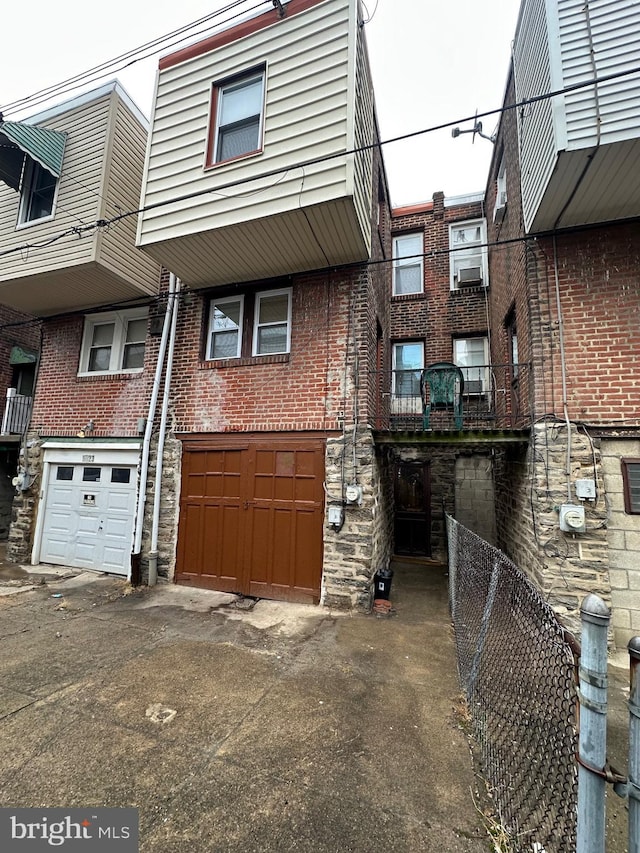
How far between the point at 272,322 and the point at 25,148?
5.30 meters

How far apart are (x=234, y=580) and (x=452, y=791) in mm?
4463

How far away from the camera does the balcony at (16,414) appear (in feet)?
33.1

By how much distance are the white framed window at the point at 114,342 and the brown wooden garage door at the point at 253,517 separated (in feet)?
8.60

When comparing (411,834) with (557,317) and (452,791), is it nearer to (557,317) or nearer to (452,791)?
(452,791)

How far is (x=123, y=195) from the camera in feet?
23.3

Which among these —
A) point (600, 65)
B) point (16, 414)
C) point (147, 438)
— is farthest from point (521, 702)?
point (16, 414)

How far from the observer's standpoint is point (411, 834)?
2.12 m

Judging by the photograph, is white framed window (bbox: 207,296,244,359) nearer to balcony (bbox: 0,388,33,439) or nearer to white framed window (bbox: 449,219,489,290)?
white framed window (bbox: 449,219,489,290)

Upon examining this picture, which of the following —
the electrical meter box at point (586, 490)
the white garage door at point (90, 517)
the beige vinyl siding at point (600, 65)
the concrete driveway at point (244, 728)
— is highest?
the beige vinyl siding at point (600, 65)

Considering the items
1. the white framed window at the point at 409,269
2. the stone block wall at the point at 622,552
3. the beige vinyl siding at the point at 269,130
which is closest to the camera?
the stone block wall at the point at 622,552

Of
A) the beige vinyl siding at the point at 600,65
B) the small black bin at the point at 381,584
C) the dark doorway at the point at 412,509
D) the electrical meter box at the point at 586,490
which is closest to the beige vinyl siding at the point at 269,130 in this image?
the beige vinyl siding at the point at 600,65

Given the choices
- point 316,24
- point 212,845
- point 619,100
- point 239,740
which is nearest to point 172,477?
point 239,740

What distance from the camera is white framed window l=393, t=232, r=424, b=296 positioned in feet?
34.0

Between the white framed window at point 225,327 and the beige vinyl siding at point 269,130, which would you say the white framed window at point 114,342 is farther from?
the beige vinyl siding at point 269,130
